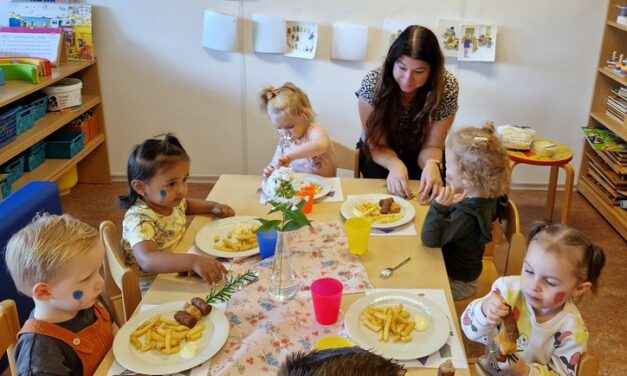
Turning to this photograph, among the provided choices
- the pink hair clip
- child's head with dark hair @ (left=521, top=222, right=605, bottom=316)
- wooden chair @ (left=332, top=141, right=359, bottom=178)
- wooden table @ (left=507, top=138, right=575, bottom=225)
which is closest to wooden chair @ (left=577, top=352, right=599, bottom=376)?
child's head with dark hair @ (left=521, top=222, right=605, bottom=316)

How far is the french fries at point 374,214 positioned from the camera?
1.87 meters

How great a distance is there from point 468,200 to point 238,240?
715 mm

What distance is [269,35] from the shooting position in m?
3.61

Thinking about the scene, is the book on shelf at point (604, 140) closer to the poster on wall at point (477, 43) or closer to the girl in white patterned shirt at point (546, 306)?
the poster on wall at point (477, 43)

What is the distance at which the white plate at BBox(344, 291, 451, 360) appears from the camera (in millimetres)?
1242

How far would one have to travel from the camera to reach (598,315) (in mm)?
2631

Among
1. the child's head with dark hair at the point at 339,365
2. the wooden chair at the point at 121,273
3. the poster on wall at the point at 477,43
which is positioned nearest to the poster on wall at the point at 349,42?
the poster on wall at the point at 477,43

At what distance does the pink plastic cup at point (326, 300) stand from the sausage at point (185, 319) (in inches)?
11.1

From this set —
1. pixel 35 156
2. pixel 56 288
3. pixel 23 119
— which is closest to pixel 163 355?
pixel 56 288

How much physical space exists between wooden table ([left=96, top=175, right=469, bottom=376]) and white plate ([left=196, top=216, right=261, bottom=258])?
0.04 metres

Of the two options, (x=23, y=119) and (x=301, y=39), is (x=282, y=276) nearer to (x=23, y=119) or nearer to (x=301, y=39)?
(x=23, y=119)

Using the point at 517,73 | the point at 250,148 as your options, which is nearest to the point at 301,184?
the point at 250,148

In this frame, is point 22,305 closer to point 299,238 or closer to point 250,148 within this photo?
point 299,238

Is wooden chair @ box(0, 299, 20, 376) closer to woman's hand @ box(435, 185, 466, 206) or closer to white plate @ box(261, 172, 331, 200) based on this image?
white plate @ box(261, 172, 331, 200)
